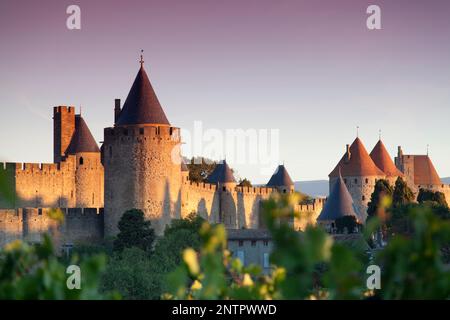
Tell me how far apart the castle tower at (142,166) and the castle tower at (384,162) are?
20179 millimetres

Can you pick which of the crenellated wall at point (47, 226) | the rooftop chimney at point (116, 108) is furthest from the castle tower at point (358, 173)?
the crenellated wall at point (47, 226)

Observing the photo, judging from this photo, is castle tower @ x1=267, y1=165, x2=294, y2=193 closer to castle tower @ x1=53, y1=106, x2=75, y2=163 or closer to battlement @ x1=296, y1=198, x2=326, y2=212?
battlement @ x1=296, y1=198, x2=326, y2=212

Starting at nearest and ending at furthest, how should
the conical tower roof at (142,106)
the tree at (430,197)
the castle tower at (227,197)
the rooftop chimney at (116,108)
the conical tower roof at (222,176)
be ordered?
the conical tower roof at (142,106), the rooftop chimney at (116,108), the castle tower at (227,197), the conical tower roof at (222,176), the tree at (430,197)

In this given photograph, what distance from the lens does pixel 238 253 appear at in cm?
3981

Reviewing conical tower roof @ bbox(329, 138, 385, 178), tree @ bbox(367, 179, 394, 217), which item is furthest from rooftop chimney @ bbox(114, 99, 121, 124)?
conical tower roof @ bbox(329, 138, 385, 178)

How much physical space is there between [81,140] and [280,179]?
10.2 metres

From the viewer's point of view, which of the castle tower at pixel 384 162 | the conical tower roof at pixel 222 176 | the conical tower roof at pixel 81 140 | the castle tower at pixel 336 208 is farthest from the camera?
the castle tower at pixel 384 162

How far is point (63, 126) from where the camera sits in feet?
157

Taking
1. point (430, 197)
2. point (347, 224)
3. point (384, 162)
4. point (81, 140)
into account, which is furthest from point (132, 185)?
point (384, 162)

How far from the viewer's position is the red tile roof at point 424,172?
6228cm

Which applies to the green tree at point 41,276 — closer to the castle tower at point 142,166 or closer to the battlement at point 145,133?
the castle tower at point 142,166

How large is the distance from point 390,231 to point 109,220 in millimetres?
8598

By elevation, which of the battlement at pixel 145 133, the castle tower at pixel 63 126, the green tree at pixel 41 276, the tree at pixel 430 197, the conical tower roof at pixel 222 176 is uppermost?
the castle tower at pixel 63 126
